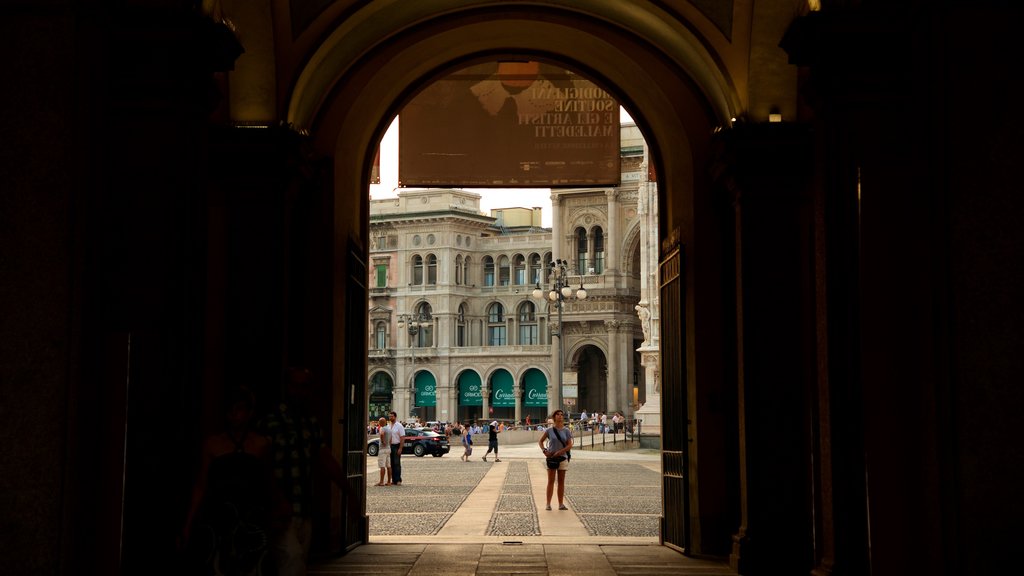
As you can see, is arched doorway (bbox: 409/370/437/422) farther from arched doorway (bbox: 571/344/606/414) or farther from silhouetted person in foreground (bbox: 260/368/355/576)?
silhouetted person in foreground (bbox: 260/368/355/576)

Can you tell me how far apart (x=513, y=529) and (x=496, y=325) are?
65.4m

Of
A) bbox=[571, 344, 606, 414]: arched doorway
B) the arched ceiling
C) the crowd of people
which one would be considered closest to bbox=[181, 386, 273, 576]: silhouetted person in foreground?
the crowd of people

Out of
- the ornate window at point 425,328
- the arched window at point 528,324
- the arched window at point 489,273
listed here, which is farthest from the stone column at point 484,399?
the arched window at point 489,273

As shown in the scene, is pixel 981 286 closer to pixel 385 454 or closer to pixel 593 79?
pixel 593 79

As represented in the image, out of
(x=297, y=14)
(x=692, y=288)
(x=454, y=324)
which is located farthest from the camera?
(x=454, y=324)

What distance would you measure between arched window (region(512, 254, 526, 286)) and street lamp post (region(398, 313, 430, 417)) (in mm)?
6454

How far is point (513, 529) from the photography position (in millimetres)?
13945

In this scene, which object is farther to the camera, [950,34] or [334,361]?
[334,361]

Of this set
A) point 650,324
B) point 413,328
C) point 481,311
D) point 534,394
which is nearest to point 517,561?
point 650,324

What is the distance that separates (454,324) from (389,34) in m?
67.5

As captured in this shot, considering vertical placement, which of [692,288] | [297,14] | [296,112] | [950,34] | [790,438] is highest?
[297,14]

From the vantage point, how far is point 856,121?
246 inches

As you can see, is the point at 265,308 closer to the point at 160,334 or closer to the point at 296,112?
the point at 296,112

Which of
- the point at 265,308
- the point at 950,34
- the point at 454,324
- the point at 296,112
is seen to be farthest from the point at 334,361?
the point at 454,324
